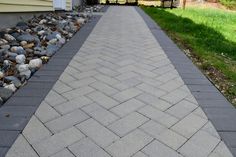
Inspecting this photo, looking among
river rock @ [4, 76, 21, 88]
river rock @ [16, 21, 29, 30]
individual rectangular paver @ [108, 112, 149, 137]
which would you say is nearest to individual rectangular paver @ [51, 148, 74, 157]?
individual rectangular paver @ [108, 112, 149, 137]

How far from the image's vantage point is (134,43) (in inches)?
214

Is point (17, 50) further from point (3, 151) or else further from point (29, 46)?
point (3, 151)

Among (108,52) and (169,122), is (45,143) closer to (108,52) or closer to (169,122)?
(169,122)

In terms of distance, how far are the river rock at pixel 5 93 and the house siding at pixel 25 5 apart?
2.54m

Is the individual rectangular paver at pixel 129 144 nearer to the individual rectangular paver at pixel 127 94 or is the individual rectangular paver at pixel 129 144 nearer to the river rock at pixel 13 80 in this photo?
the individual rectangular paver at pixel 127 94

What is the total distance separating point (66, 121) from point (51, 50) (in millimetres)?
2148

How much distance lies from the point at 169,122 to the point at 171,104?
0.39 meters

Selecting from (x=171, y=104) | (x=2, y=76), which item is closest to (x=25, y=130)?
(x=2, y=76)

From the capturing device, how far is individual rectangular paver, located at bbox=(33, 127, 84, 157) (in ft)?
6.67

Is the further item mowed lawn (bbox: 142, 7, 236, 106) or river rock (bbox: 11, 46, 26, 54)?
river rock (bbox: 11, 46, 26, 54)

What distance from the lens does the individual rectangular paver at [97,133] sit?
7.15 ft

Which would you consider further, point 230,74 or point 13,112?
point 230,74

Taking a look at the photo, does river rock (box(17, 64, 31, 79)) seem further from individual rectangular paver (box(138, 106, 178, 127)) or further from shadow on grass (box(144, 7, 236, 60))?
shadow on grass (box(144, 7, 236, 60))

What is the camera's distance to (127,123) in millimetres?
2459
